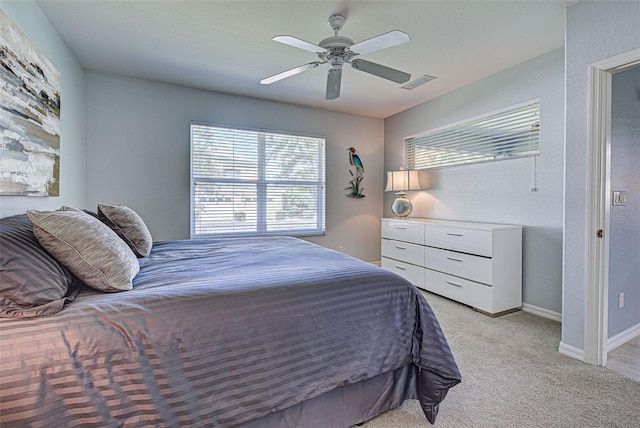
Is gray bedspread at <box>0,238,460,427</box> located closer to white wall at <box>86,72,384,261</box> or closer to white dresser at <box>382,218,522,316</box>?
white dresser at <box>382,218,522,316</box>

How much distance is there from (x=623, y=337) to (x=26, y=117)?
14.4 ft

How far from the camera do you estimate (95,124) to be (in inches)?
130

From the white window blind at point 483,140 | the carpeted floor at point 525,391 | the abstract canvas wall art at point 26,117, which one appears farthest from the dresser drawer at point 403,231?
the abstract canvas wall art at point 26,117

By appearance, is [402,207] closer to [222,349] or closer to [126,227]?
[126,227]

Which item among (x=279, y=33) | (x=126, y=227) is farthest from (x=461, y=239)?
(x=126, y=227)

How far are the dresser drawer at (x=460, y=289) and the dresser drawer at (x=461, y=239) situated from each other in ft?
1.04

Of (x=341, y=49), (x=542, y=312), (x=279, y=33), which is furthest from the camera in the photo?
(x=542, y=312)

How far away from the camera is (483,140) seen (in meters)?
3.49

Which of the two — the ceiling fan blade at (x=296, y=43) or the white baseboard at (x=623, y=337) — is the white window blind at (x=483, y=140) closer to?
the white baseboard at (x=623, y=337)

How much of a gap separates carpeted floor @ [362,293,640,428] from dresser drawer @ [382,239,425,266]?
1267mm

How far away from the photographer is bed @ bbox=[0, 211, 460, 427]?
979 mm

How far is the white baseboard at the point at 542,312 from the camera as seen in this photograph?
9.12ft

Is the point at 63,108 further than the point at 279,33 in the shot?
Yes

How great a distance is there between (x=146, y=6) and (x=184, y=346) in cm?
231
